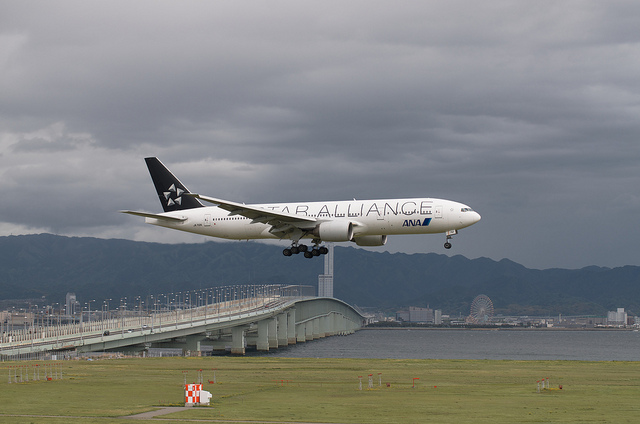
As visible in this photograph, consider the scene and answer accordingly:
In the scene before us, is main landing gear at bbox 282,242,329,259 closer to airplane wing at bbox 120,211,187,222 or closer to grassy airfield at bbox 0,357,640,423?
grassy airfield at bbox 0,357,640,423

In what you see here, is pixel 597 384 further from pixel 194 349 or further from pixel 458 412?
pixel 194 349

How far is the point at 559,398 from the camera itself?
5338 centimetres

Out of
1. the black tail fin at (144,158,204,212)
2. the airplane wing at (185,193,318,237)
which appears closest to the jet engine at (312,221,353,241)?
the airplane wing at (185,193,318,237)

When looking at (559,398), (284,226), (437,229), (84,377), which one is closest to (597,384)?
(559,398)

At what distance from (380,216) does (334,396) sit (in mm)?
24484

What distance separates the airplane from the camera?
73.8 m

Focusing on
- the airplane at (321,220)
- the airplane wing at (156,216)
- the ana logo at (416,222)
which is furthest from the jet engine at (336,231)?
the airplane wing at (156,216)

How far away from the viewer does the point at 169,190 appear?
92.4 metres

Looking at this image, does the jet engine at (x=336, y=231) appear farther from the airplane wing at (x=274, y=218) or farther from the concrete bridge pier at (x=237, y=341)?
the concrete bridge pier at (x=237, y=341)

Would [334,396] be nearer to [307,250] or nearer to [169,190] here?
[307,250]

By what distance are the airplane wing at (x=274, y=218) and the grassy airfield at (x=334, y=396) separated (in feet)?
46.9

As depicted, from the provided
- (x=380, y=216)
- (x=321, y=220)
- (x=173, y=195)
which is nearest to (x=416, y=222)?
(x=380, y=216)

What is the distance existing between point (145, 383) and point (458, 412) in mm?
28928

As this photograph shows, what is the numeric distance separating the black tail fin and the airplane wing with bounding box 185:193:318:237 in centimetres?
1276
